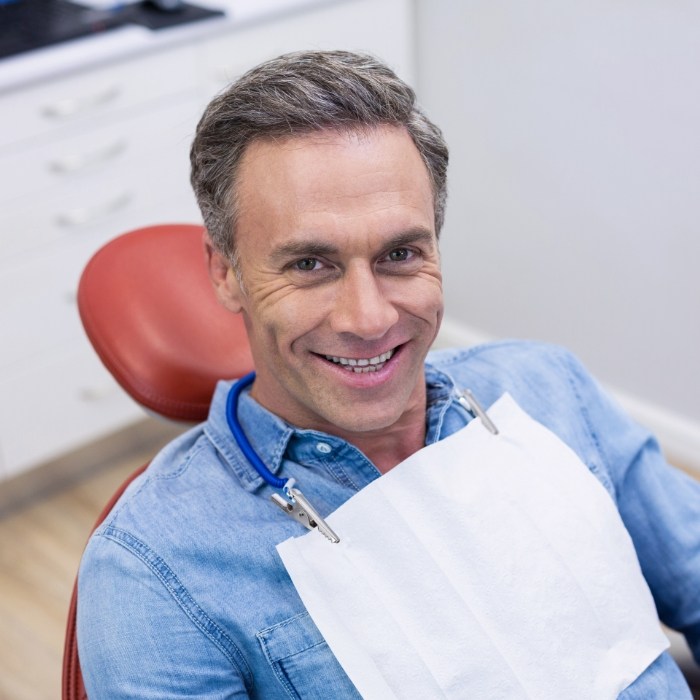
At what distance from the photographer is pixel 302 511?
1125 mm

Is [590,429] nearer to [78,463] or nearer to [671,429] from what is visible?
[671,429]

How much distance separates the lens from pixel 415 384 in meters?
1.17

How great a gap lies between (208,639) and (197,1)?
1.78m

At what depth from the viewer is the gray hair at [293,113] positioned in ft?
3.57

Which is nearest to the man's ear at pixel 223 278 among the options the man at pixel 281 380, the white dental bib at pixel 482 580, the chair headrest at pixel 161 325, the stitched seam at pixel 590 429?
the man at pixel 281 380

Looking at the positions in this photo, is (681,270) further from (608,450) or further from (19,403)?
(19,403)

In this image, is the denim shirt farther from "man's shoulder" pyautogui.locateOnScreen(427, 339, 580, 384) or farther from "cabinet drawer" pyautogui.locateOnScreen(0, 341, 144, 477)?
"cabinet drawer" pyautogui.locateOnScreen(0, 341, 144, 477)

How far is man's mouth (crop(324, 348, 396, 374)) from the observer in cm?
112

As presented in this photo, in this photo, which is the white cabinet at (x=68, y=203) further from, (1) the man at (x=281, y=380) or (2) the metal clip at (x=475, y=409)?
(2) the metal clip at (x=475, y=409)

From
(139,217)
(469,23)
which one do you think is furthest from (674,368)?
(139,217)

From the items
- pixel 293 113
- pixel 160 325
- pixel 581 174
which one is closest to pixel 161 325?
pixel 160 325

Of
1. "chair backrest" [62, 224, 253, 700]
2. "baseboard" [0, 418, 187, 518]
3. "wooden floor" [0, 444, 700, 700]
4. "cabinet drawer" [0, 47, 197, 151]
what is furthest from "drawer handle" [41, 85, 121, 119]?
"chair backrest" [62, 224, 253, 700]

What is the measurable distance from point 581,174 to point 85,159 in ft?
3.28

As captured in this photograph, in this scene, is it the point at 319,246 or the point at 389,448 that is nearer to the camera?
the point at 319,246
